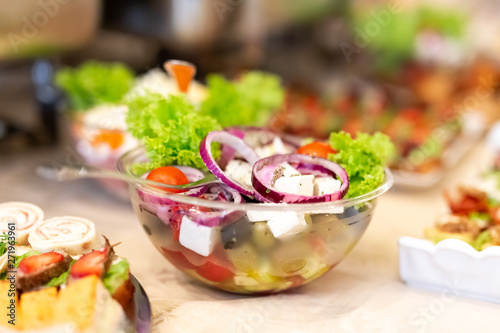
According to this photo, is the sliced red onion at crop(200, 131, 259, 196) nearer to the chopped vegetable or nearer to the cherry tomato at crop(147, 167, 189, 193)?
the cherry tomato at crop(147, 167, 189, 193)

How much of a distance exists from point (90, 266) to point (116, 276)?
0.14 feet

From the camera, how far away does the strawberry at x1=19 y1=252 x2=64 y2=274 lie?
32.0 inches

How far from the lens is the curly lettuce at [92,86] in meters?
1.62

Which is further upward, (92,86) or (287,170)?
(287,170)

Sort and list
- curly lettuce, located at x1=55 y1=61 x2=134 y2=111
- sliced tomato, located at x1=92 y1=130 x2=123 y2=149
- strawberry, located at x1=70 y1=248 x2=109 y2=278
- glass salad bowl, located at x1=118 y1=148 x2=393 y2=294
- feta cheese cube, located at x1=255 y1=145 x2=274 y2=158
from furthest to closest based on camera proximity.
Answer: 1. curly lettuce, located at x1=55 y1=61 x2=134 y2=111
2. sliced tomato, located at x1=92 y1=130 x2=123 y2=149
3. feta cheese cube, located at x1=255 y1=145 x2=274 y2=158
4. glass salad bowl, located at x1=118 y1=148 x2=393 y2=294
5. strawberry, located at x1=70 y1=248 x2=109 y2=278

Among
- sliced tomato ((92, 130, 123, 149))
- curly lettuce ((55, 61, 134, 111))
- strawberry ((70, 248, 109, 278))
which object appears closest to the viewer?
strawberry ((70, 248, 109, 278))

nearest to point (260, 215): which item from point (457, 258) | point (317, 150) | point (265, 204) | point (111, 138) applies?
point (265, 204)

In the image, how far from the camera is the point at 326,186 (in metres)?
0.97

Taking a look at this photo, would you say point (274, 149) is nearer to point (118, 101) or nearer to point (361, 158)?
point (361, 158)

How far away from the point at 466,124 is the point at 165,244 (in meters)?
1.62

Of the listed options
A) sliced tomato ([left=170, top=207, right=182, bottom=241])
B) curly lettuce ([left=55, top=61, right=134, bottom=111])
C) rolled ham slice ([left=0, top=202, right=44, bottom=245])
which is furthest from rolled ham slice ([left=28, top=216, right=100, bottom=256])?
curly lettuce ([left=55, top=61, right=134, bottom=111])

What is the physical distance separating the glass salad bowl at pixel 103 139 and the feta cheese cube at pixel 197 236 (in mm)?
538

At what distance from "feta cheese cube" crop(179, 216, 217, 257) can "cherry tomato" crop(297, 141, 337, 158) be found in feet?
0.96

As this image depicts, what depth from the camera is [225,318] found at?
0.95 m
